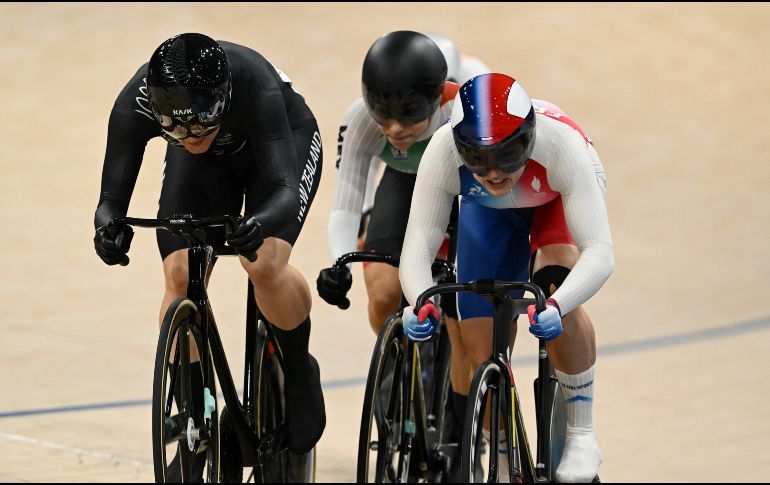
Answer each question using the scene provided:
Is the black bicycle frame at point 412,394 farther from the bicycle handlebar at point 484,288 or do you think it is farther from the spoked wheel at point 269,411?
the bicycle handlebar at point 484,288

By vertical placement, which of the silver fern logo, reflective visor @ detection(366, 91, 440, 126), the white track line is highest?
reflective visor @ detection(366, 91, 440, 126)

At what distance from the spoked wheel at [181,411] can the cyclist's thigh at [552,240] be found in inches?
37.3

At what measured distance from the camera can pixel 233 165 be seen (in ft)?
12.6

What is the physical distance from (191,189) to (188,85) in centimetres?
53

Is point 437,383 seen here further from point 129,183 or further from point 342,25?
point 342,25

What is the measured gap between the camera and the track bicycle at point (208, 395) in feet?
11.0

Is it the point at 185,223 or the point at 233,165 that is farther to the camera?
the point at 233,165

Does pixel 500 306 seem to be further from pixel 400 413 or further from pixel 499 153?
pixel 400 413

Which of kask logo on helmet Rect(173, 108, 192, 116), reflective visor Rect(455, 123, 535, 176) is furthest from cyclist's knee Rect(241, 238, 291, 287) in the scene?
reflective visor Rect(455, 123, 535, 176)

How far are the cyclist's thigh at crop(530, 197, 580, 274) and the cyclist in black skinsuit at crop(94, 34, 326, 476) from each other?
26.4 inches

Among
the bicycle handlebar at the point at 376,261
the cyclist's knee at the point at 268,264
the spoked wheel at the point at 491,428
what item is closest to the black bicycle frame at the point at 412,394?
the bicycle handlebar at the point at 376,261

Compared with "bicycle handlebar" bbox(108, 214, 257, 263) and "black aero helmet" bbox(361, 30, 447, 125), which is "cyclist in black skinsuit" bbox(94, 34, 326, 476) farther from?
"black aero helmet" bbox(361, 30, 447, 125)

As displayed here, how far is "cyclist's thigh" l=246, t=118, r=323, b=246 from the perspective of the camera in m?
3.79

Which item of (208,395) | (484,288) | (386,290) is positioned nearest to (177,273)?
(208,395)
